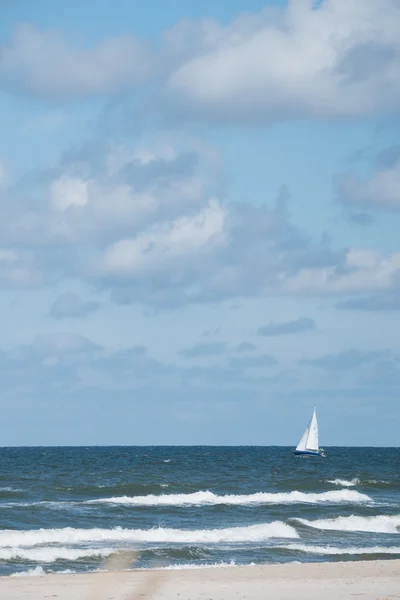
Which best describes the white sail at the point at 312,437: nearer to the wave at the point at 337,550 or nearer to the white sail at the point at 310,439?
the white sail at the point at 310,439

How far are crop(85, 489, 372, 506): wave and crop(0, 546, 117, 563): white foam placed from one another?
1621 cm

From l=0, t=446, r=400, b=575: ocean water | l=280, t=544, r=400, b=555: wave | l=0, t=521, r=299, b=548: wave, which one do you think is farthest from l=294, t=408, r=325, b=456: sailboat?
l=280, t=544, r=400, b=555: wave

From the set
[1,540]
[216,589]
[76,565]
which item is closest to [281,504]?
[1,540]

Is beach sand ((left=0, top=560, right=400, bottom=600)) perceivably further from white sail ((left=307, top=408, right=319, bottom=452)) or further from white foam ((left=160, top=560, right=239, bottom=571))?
white sail ((left=307, top=408, right=319, bottom=452))

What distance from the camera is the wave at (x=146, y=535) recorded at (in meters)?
31.6

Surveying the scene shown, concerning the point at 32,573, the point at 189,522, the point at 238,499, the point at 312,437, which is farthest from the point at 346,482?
the point at 312,437

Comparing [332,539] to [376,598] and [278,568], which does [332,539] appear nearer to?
[278,568]

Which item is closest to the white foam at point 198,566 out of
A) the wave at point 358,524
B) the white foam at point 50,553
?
the white foam at point 50,553

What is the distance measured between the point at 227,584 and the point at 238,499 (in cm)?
2694

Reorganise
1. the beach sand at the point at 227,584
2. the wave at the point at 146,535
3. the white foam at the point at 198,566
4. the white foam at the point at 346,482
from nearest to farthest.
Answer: the beach sand at the point at 227,584 < the white foam at the point at 198,566 < the wave at the point at 146,535 < the white foam at the point at 346,482

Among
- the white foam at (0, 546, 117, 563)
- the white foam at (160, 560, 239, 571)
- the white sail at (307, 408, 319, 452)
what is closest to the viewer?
the white foam at (160, 560, 239, 571)

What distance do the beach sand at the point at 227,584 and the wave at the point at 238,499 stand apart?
2146 cm

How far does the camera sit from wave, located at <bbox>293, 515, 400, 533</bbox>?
121 feet

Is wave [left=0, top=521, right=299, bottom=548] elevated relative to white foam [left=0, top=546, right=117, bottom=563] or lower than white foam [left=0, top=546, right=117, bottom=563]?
elevated
